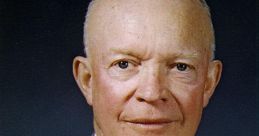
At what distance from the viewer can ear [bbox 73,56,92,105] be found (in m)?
2.25

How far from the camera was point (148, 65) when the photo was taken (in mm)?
2068

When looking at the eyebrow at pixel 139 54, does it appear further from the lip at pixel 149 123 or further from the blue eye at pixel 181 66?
the lip at pixel 149 123

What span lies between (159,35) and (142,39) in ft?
0.19

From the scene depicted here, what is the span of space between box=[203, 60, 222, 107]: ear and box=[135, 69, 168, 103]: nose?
0.25 meters

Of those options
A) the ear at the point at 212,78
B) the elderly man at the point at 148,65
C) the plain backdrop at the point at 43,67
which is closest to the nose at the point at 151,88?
the elderly man at the point at 148,65

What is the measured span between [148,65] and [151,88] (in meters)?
0.08

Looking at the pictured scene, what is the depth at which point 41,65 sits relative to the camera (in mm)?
2402

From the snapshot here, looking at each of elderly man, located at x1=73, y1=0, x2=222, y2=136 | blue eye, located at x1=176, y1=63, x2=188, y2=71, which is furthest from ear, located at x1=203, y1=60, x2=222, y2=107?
blue eye, located at x1=176, y1=63, x2=188, y2=71

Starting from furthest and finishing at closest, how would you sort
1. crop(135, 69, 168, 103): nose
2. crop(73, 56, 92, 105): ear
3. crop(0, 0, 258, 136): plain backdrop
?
crop(0, 0, 258, 136): plain backdrop → crop(73, 56, 92, 105): ear → crop(135, 69, 168, 103): nose

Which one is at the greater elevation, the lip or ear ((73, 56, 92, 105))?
ear ((73, 56, 92, 105))

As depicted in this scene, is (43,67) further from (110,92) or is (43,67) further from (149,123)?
(149,123)

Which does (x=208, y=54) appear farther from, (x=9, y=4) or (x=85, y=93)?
(x=9, y=4)

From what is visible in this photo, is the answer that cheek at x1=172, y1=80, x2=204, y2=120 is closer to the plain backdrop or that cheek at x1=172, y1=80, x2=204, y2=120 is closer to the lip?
the lip

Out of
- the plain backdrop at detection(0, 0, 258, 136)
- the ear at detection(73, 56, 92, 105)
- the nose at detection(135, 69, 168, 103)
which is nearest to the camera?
the nose at detection(135, 69, 168, 103)
